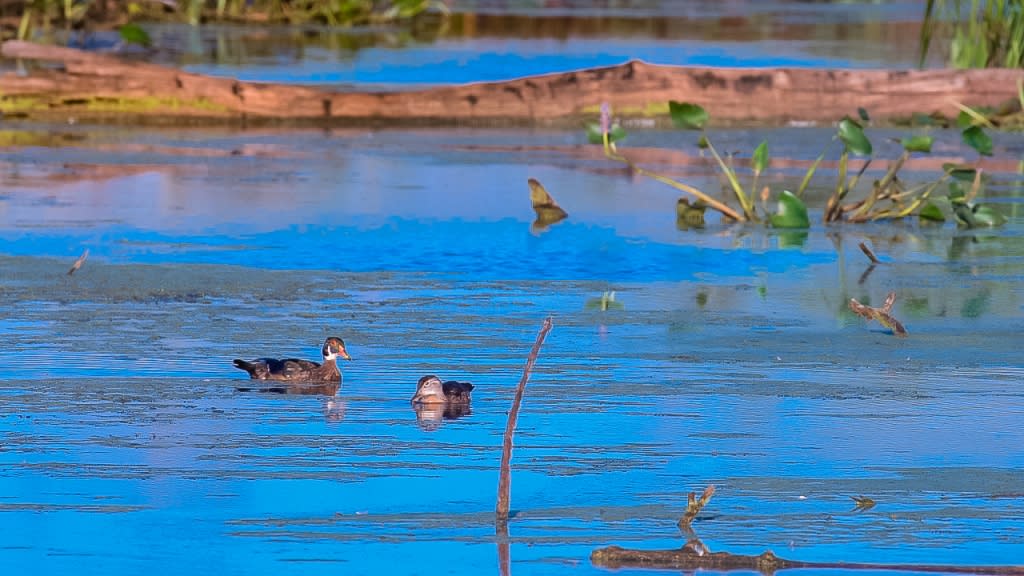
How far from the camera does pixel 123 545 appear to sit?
171 inches

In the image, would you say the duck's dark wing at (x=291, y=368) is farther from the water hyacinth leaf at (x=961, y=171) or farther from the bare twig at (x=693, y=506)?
the water hyacinth leaf at (x=961, y=171)

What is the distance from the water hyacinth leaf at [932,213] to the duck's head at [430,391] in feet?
17.1

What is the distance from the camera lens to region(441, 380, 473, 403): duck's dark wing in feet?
18.8

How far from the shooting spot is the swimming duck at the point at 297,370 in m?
6.13

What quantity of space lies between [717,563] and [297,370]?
233 cm

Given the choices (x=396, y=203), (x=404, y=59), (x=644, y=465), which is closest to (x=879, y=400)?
(x=644, y=465)

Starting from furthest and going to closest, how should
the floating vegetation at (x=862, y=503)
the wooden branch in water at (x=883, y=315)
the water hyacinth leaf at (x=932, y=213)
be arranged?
the water hyacinth leaf at (x=932, y=213), the wooden branch in water at (x=883, y=315), the floating vegetation at (x=862, y=503)

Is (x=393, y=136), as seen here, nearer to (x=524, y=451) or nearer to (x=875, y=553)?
(x=524, y=451)

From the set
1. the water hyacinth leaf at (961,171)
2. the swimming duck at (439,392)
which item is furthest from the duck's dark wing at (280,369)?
the water hyacinth leaf at (961,171)

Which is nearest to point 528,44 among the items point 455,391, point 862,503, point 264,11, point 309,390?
point 264,11

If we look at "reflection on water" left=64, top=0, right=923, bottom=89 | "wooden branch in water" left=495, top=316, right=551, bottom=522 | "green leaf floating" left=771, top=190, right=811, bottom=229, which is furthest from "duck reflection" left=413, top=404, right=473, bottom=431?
"reflection on water" left=64, top=0, right=923, bottom=89

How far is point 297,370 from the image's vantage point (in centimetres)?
613

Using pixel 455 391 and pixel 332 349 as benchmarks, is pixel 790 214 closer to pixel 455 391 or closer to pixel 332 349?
pixel 332 349

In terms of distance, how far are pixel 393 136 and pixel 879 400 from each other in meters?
9.12
